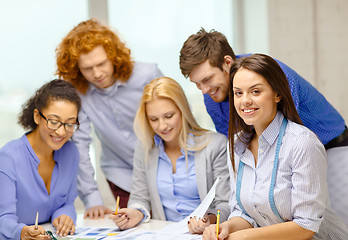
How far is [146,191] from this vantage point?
2.25 metres

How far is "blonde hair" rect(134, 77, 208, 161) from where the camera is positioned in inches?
87.0

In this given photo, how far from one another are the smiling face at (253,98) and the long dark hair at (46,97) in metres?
0.80

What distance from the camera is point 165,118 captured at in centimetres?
220

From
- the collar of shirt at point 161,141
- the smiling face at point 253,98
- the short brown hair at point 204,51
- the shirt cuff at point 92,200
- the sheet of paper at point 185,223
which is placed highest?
the short brown hair at point 204,51

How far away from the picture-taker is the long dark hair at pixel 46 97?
205 centimetres

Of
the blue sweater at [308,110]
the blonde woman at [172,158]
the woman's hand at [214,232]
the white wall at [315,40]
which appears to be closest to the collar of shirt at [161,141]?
the blonde woman at [172,158]

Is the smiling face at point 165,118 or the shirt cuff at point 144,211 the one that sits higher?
the smiling face at point 165,118

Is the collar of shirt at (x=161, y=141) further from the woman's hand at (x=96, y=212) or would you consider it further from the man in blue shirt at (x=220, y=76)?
the woman's hand at (x=96, y=212)

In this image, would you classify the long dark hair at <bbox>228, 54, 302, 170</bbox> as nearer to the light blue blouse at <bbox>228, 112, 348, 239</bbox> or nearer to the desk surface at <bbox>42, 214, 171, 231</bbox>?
the light blue blouse at <bbox>228, 112, 348, 239</bbox>

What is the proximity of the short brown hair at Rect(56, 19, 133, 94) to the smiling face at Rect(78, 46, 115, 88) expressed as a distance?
0.02m

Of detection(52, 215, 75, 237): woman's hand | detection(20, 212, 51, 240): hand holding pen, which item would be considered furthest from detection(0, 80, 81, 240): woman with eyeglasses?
detection(20, 212, 51, 240): hand holding pen

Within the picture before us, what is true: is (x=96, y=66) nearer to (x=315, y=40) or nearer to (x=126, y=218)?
(x=126, y=218)

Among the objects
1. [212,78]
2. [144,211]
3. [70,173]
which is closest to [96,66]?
[70,173]

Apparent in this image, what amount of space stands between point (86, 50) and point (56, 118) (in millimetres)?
580
